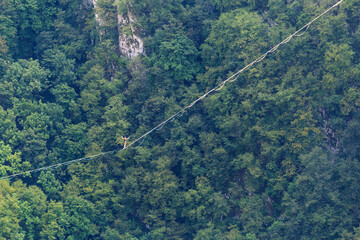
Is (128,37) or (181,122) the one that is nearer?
(181,122)

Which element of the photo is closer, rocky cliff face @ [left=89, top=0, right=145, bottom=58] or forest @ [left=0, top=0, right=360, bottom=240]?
forest @ [left=0, top=0, right=360, bottom=240]

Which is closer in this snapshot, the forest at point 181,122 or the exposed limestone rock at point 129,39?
the forest at point 181,122

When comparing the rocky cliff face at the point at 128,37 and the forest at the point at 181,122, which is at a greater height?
the rocky cliff face at the point at 128,37

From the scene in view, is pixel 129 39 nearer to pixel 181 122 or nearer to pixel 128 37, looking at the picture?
pixel 128 37

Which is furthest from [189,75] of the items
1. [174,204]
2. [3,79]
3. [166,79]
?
[3,79]

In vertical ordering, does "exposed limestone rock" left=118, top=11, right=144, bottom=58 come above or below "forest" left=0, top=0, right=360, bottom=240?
above

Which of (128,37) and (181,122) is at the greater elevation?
(128,37)

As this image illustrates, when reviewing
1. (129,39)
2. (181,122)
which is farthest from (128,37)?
(181,122)
